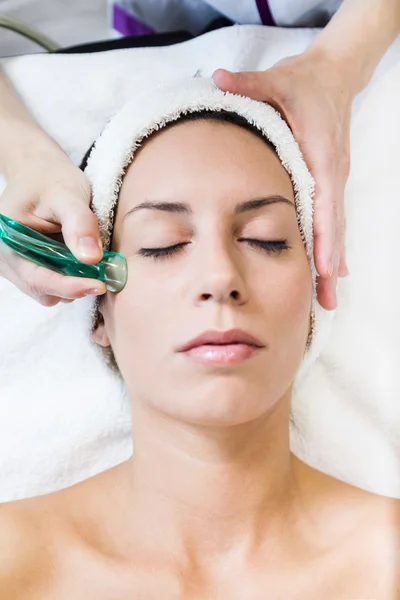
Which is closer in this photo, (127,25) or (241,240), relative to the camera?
(241,240)

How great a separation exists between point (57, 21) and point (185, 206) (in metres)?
0.61

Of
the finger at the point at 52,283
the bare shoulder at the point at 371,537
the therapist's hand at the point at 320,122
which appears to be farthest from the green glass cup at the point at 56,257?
the bare shoulder at the point at 371,537

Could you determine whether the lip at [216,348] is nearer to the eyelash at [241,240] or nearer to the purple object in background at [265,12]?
the eyelash at [241,240]

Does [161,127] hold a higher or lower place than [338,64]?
lower

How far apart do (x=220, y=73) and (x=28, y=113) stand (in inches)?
13.6

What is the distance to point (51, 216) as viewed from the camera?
87 centimetres

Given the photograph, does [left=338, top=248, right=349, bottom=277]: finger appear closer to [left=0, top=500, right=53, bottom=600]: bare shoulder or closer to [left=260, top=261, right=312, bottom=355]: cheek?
[left=260, top=261, right=312, bottom=355]: cheek

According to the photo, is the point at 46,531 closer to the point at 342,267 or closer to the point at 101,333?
the point at 101,333

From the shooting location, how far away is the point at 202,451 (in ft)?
2.86

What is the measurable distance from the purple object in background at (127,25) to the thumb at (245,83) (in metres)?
0.37

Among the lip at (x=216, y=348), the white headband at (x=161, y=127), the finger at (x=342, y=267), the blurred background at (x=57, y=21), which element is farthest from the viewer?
the blurred background at (x=57, y=21)

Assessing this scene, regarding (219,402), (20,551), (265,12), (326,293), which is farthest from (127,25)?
(20,551)

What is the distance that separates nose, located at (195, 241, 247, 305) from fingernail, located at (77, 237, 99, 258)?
0.12 metres

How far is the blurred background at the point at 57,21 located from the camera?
1.19m
